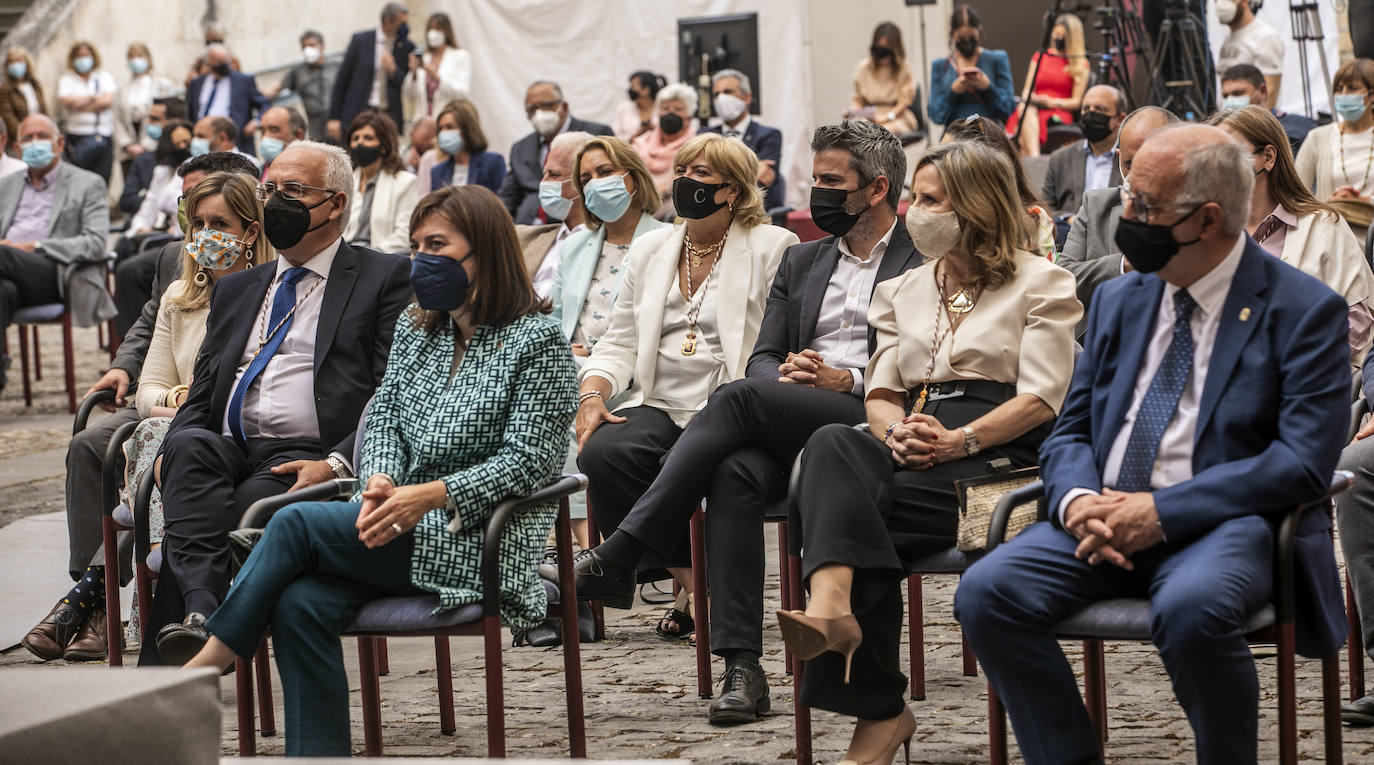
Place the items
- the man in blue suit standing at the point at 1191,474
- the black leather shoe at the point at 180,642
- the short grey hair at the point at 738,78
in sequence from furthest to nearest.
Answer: the short grey hair at the point at 738,78 → the black leather shoe at the point at 180,642 → the man in blue suit standing at the point at 1191,474

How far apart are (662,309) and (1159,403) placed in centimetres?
209

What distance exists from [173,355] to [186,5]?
15.0 metres

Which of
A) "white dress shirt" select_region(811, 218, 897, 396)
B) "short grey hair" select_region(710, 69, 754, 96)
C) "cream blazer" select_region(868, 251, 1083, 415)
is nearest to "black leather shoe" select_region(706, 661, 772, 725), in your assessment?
"cream blazer" select_region(868, 251, 1083, 415)

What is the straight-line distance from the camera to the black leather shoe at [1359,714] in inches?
162

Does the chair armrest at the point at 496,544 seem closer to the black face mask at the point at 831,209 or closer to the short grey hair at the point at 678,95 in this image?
the black face mask at the point at 831,209

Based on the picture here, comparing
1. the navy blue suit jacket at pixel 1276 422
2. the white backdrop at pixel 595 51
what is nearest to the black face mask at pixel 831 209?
the navy blue suit jacket at pixel 1276 422

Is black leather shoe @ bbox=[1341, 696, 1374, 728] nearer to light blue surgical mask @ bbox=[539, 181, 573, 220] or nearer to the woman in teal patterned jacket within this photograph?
the woman in teal patterned jacket

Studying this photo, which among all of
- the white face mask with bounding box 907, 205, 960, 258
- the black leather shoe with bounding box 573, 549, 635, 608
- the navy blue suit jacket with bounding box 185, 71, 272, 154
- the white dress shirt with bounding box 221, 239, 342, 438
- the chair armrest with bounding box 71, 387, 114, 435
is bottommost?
the black leather shoe with bounding box 573, 549, 635, 608

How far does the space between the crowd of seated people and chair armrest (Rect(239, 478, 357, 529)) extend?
89mm

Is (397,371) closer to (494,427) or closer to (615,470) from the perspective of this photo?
(494,427)

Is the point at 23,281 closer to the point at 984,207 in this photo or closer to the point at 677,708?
the point at 677,708

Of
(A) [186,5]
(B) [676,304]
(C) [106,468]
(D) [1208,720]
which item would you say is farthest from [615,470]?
(A) [186,5]

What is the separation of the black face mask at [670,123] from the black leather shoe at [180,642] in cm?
659

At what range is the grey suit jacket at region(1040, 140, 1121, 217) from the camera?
8.14m
